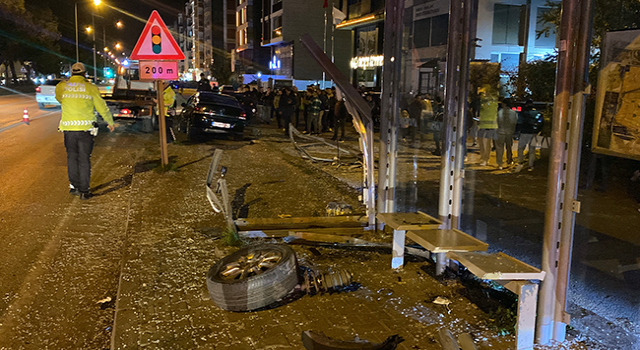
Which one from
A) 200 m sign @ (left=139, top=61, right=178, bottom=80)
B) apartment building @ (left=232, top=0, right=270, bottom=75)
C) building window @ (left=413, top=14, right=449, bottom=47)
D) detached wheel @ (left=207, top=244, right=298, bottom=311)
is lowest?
detached wheel @ (left=207, top=244, right=298, bottom=311)

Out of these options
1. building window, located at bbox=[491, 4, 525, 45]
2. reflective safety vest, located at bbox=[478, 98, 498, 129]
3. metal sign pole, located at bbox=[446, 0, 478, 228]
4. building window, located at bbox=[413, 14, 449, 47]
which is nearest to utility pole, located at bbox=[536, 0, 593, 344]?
metal sign pole, located at bbox=[446, 0, 478, 228]

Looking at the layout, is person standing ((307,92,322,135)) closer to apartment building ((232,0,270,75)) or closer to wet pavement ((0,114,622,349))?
wet pavement ((0,114,622,349))

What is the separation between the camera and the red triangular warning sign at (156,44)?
9773 mm

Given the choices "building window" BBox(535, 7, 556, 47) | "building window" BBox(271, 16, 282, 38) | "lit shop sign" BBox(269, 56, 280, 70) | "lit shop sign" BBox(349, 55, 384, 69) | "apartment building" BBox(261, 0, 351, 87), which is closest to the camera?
"building window" BBox(535, 7, 556, 47)

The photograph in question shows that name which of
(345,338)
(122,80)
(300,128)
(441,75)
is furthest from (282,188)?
(122,80)

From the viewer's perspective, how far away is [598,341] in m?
3.84

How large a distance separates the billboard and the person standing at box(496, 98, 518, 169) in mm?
3082

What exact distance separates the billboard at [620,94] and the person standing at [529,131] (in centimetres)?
194

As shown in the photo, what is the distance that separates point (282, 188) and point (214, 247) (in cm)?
358

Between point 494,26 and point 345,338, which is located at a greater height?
point 494,26

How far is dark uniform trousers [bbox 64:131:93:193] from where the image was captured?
862 centimetres

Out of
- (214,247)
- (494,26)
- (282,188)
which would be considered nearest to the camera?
(494,26)

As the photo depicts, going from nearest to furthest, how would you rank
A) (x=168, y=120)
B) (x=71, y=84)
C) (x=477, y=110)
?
(x=477, y=110) < (x=71, y=84) < (x=168, y=120)

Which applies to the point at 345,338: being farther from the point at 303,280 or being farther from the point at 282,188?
the point at 282,188
